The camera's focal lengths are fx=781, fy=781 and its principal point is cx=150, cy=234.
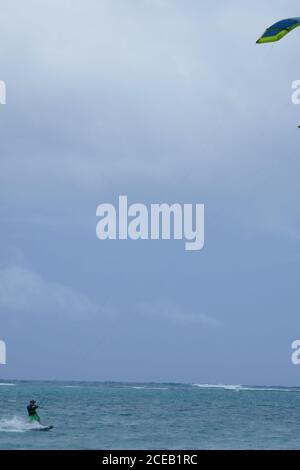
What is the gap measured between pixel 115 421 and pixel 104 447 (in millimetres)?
16833

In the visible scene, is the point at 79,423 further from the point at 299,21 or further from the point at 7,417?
the point at 299,21

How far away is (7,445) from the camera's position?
28.5 m

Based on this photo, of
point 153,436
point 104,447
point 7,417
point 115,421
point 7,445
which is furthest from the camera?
point 7,417

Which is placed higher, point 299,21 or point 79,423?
point 299,21

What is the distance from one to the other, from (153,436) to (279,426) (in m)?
13.3

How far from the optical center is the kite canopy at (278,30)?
1585 centimetres

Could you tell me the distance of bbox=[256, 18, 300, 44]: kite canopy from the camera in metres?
15.9

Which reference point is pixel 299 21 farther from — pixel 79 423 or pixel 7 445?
pixel 79 423

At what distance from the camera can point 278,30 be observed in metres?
16.1
